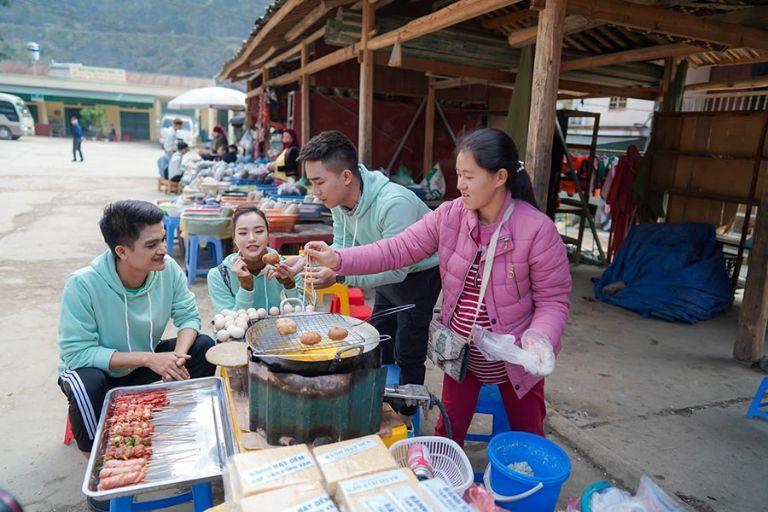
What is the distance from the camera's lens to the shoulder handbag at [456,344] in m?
2.15

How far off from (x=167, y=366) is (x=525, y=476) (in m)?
1.73

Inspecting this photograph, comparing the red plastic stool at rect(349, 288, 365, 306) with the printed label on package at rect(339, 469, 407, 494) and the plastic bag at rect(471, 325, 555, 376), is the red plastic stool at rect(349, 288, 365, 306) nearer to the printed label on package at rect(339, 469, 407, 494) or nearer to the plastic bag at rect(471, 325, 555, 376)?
the plastic bag at rect(471, 325, 555, 376)

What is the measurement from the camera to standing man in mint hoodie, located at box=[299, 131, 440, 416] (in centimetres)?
273

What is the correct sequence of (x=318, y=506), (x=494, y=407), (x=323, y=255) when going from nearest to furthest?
1. (x=318, y=506)
2. (x=323, y=255)
3. (x=494, y=407)

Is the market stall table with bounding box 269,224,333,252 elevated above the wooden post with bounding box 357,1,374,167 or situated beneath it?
situated beneath

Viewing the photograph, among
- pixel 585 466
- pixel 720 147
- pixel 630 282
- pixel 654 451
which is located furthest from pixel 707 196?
pixel 585 466

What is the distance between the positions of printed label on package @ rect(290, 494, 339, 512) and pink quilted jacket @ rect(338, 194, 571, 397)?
3.62ft

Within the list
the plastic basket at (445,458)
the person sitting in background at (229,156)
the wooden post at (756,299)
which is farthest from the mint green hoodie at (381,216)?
the person sitting in background at (229,156)

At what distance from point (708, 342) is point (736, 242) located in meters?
2.39

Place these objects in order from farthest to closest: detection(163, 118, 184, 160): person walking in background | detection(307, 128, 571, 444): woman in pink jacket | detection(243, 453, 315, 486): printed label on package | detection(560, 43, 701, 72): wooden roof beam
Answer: detection(163, 118, 184, 160): person walking in background, detection(560, 43, 701, 72): wooden roof beam, detection(307, 128, 571, 444): woman in pink jacket, detection(243, 453, 315, 486): printed label on package

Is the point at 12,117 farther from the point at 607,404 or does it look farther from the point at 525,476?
the point at 525,476

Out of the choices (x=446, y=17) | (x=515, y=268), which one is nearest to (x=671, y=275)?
(x=446, y=17)

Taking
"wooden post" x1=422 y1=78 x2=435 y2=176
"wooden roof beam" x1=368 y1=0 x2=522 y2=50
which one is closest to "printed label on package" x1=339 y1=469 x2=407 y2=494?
"wooden roof beam" x1=368 y1=0 x2=522 y2=50

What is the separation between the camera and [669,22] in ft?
13.7
